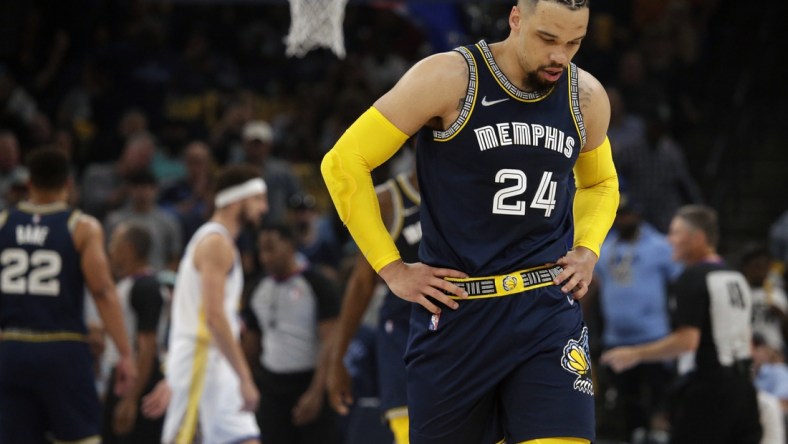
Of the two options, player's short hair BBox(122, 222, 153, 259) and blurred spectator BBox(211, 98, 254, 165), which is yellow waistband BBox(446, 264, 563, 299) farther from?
blurred spectator BBox(211, 98, 254, 165)

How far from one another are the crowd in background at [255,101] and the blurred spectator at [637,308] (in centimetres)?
17

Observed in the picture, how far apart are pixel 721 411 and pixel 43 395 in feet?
14.8

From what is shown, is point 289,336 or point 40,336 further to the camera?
point 289,336

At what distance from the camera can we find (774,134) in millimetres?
16844

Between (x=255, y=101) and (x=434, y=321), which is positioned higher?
(x=255, y=101)

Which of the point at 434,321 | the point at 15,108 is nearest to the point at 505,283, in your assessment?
the point at 434,321

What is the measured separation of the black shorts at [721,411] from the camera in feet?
29.4

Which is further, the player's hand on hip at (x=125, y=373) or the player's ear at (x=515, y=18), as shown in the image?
the player's hand on hip at (x=125, y=373)

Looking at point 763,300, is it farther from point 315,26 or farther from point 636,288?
point 315,26

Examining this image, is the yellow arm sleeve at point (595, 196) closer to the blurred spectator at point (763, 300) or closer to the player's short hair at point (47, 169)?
the player's short hair at point (47, 169)

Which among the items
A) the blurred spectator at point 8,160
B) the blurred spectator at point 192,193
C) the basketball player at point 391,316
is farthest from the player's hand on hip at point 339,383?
the blurred spectator at point 8,160

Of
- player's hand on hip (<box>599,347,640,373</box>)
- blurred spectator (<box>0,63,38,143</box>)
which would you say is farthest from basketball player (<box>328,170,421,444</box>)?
blurred spectator (<box>0,63,38,143</box>)

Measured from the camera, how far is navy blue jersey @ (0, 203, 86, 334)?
7750mm

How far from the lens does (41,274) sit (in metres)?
7.79
